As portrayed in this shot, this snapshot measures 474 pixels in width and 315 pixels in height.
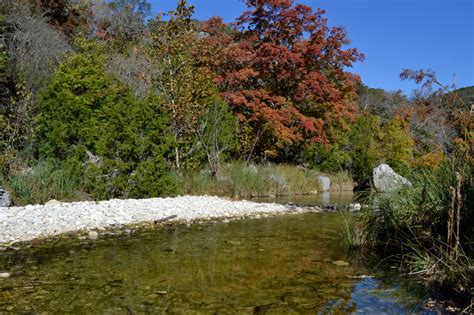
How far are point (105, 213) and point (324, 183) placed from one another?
1011 cm

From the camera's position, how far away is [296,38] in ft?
53.1

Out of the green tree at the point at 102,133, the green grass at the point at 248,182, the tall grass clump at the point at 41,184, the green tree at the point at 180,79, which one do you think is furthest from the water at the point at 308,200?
the tall grass clump at the point at 41,184

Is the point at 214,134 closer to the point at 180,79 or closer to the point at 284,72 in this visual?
the point at 180,79

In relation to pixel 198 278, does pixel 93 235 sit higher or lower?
higher

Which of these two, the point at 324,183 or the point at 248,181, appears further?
the point at 324,183

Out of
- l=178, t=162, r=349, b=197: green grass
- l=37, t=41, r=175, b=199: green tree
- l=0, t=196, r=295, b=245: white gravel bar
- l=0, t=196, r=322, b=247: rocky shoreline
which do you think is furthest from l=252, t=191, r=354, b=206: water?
l=37, t=41, r=175, b=199: green tree

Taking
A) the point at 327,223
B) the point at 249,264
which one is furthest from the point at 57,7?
the point at 249,264

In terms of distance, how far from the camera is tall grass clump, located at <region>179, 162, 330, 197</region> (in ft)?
36.9

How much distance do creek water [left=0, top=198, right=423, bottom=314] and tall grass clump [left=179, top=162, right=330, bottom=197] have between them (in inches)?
191

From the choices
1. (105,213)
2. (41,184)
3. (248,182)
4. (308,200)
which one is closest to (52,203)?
(41,184)

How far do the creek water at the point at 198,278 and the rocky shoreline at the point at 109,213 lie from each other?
2.09 feet

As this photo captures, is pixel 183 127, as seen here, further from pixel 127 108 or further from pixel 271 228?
pixel 271 228

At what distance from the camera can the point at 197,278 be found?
4305mm

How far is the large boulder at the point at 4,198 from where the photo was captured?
24.5ft
